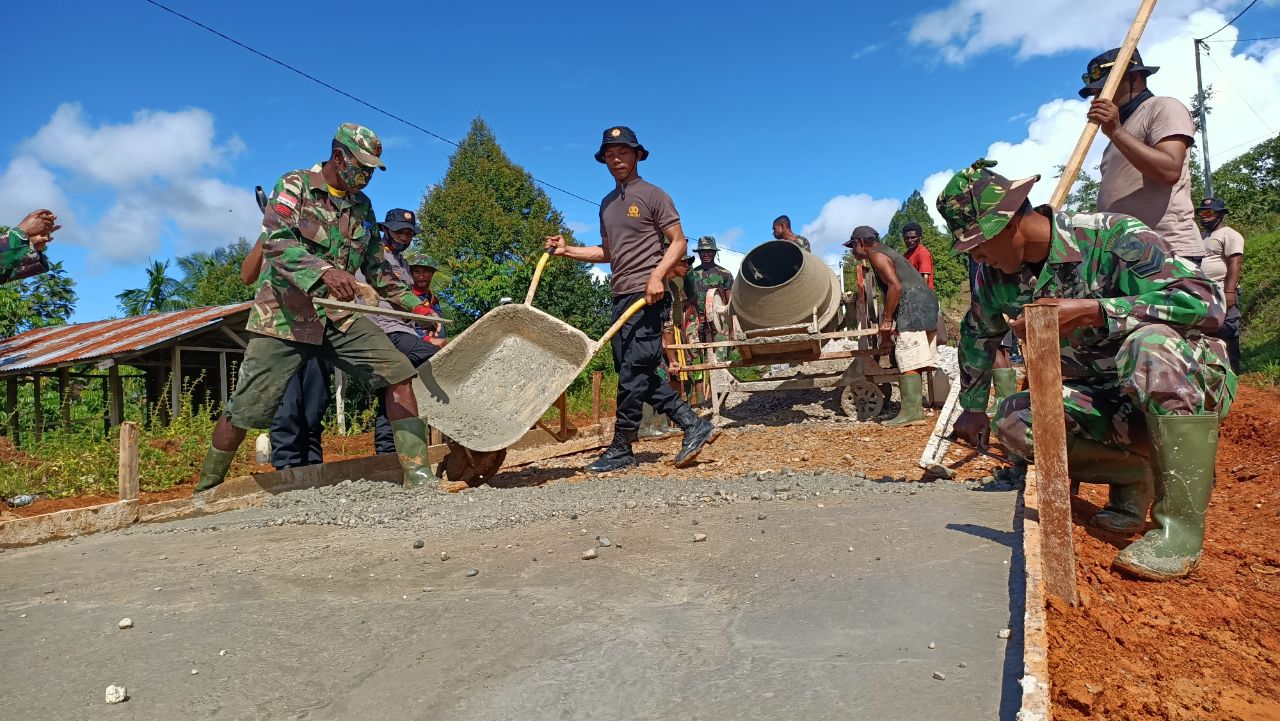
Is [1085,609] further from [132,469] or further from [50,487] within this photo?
[50,487]

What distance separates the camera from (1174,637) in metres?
1.99

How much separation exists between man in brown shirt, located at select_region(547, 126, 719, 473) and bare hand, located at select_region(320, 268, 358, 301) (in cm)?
157

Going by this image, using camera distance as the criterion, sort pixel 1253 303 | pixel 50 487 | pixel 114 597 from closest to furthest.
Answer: pixel 114 597
pixel 50 487
pixel 1253 303

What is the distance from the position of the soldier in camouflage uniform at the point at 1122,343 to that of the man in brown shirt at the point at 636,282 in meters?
2.32

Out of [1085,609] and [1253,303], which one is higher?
[1253,303]

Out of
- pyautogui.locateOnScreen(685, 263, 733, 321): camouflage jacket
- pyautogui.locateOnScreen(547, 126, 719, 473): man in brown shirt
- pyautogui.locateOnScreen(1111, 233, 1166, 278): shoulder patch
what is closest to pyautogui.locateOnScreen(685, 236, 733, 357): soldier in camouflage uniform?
pyautogui.locateOnScreen(685, 263, 733, 321): camouflage jacket

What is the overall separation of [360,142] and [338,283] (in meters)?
0.82

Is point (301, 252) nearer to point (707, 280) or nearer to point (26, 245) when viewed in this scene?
point (26, 245)

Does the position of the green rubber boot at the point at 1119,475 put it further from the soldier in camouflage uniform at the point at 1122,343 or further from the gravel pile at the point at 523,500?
the gravel pile at the point at 523,500

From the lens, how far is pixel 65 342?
50.3 feet

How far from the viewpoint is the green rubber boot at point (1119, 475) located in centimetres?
293

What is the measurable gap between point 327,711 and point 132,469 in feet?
10.1

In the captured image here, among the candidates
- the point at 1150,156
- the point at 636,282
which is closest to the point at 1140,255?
the point at 1150,156

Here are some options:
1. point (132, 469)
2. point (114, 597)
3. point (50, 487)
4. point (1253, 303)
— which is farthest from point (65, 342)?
point (1253, 303)
